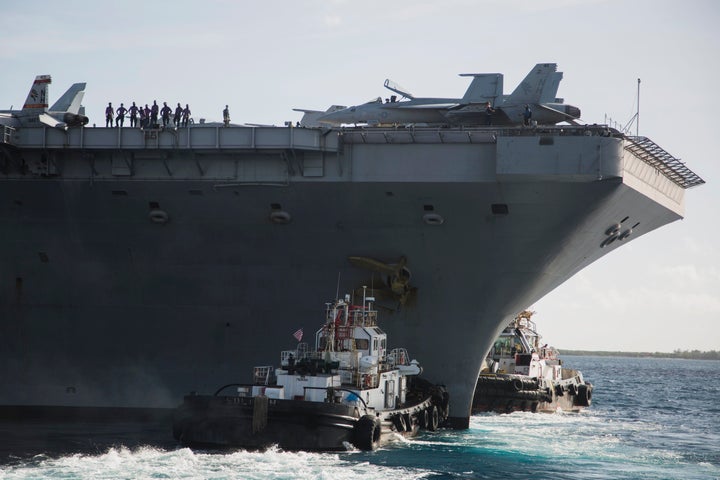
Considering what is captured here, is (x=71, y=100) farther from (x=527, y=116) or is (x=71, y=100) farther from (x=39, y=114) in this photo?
(x=527, y=116)

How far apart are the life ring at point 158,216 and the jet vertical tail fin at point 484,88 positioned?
10.4 metres

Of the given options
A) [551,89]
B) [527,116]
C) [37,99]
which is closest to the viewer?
[527,116]

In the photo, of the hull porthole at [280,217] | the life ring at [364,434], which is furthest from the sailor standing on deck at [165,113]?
A: the life ring at [364,434]

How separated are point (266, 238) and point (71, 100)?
11824 millimetres

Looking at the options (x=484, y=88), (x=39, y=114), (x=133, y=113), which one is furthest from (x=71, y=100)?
(x=484, y=88)

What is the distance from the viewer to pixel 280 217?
26.6 meters

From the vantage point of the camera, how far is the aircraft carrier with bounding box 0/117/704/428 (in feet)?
84.1

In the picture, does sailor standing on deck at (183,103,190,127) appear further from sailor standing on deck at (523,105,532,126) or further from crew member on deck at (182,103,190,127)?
sailor standing on deck at (523,105,532,126)

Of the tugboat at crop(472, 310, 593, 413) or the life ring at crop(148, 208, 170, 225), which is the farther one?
the tugboat at crop(472, 310, 593, 413)

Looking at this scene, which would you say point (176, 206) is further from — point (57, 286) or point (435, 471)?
point (435, 471)

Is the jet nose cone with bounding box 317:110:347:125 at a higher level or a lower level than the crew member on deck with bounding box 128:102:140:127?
higher

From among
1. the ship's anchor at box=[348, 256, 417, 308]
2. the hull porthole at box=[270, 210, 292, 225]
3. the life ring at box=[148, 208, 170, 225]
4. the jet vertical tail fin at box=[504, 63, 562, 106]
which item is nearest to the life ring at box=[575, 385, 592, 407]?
the jet vertical tail fin at box=[504, 63, 562, 106]

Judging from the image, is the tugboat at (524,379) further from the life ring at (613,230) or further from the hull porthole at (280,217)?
the hull porthole at (280,217)

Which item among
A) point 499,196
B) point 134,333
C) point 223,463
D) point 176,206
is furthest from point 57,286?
point 499,196
